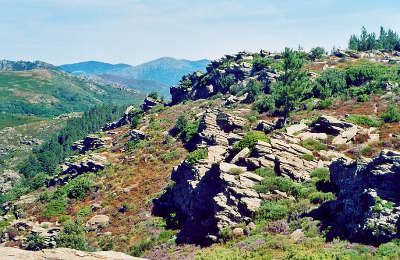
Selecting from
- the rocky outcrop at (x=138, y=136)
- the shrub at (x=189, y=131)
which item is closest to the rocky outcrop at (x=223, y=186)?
the shrub at (x=189, y=131)

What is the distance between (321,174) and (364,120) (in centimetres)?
1620

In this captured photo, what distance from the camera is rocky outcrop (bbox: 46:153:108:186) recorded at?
71.3m

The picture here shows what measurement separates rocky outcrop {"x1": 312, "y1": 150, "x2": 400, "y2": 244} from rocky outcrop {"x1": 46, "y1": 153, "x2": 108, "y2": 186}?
49.5m

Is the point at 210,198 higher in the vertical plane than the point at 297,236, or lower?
lower

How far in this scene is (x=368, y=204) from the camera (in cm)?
2655

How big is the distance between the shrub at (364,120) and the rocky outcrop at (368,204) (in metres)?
18.1

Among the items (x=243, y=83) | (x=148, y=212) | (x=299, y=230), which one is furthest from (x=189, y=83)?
(x=299, y=230)

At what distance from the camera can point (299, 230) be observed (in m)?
29.3

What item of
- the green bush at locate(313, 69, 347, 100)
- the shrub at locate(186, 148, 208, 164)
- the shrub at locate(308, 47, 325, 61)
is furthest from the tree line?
the shrub at locate(186, 148, 208, 164)

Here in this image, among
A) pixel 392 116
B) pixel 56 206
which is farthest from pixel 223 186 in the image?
pixel 56 206

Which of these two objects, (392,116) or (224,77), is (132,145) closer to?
(224,77)

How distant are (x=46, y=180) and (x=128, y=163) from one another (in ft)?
73.5

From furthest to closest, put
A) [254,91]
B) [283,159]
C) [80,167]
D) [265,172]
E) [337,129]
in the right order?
[254,91] < [80,167] < [337,129] < [283,159] < [265,172]

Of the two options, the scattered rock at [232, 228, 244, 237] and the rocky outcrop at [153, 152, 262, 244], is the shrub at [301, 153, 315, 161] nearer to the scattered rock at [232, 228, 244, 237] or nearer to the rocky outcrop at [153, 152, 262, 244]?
the rocky outcrop at [153, 152, 262, 244]
